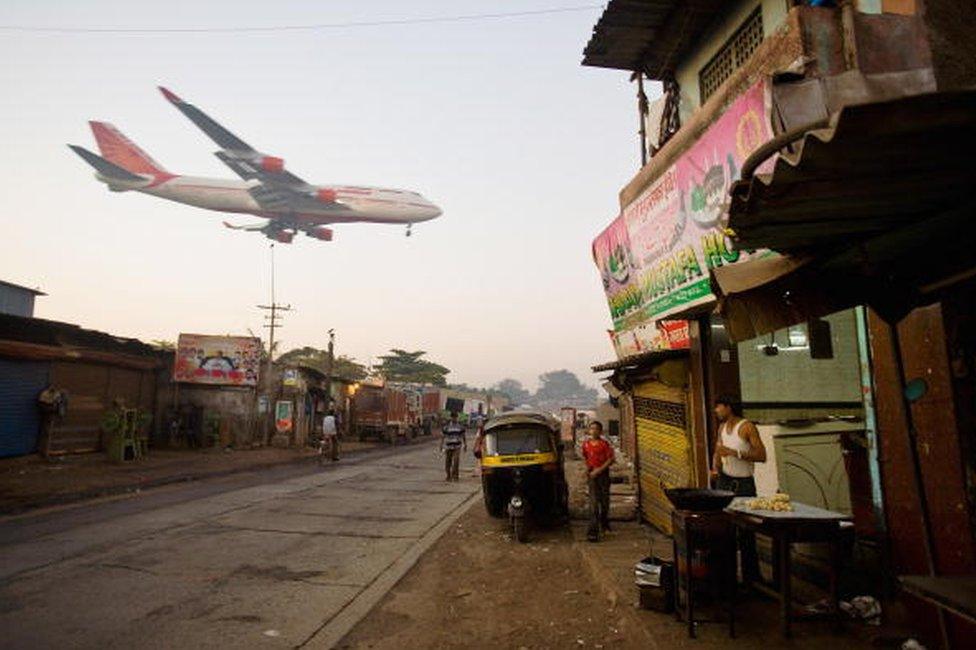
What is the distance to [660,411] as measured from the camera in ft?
33.0

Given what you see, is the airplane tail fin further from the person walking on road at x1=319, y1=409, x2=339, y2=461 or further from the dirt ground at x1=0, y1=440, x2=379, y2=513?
the person walking on road at x1=319, y1=409, x2=339, y2=461

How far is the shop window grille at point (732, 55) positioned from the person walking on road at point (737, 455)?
5450 millimetres

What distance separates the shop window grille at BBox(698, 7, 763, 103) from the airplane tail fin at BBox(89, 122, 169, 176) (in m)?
59.9

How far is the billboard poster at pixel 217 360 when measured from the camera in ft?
92.6

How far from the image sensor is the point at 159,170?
5638cm

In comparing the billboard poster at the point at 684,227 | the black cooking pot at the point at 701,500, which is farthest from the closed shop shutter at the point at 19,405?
the black cooking pot at the point at 701,500

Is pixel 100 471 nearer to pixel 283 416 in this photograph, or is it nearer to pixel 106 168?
pixel 283 416

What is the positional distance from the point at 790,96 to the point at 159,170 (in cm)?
6483

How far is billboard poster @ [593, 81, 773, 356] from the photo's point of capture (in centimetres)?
644

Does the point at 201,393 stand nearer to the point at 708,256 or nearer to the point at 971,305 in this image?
the point at 708,256

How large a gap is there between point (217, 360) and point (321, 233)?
34.7 meters

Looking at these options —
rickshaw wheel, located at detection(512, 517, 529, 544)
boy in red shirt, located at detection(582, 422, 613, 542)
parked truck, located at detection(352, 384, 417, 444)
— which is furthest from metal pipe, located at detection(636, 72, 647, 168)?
parked truck, located at detection(352, 384, 417, 444)

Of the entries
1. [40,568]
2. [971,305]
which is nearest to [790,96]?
[971,305]

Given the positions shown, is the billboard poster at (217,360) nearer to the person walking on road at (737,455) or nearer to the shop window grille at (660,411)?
the shop window grille at (660,411)
